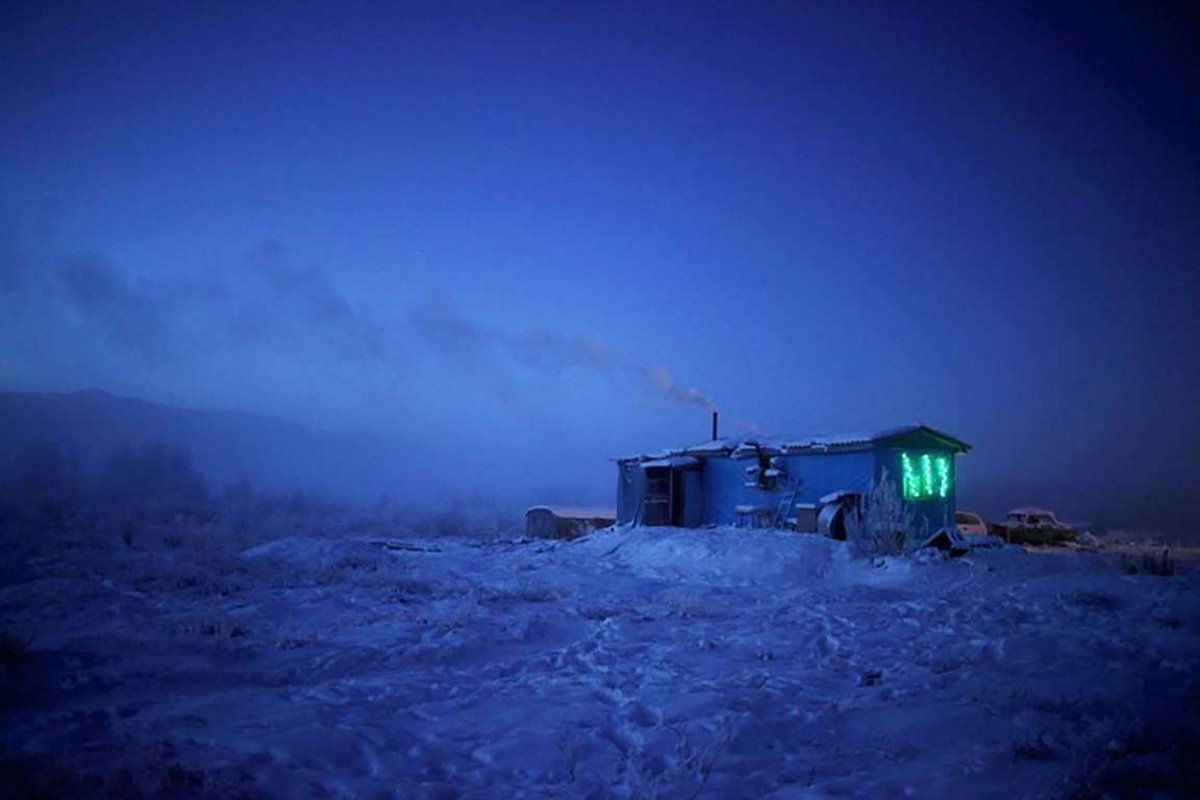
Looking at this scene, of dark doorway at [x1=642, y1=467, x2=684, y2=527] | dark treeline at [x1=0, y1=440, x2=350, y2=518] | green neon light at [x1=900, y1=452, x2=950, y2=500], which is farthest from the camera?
dark treeline at [x1=0, y1=440, x2=350, y2=518]

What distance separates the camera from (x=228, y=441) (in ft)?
326

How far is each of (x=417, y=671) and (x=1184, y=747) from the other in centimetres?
648

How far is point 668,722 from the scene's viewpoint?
4.89 m

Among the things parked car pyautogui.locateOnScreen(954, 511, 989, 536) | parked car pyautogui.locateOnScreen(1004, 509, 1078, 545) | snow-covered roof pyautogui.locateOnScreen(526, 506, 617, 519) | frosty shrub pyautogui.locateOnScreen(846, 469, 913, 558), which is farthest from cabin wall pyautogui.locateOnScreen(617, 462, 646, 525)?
parked car pyautogui.locateOnScreen(1004, 509, 1078, 545)

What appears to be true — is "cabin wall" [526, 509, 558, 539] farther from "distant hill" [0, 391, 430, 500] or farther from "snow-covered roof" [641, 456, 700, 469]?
"distant hill" [0, 391, 430, 500]

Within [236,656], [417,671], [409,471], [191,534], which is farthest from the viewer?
[409,471]

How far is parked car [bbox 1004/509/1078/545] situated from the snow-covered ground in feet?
61.5

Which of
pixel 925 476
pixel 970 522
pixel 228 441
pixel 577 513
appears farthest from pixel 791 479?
pixel 228 441

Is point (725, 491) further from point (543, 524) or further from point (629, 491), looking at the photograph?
point (543, 524)

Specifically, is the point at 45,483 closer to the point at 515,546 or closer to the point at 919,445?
the point at 515,546

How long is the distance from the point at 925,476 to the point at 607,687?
18.5 meters

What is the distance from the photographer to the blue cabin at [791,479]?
19406 millimetres

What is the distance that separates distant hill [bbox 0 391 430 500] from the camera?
7138cm

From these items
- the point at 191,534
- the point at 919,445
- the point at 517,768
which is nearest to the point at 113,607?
the point at 517,768
